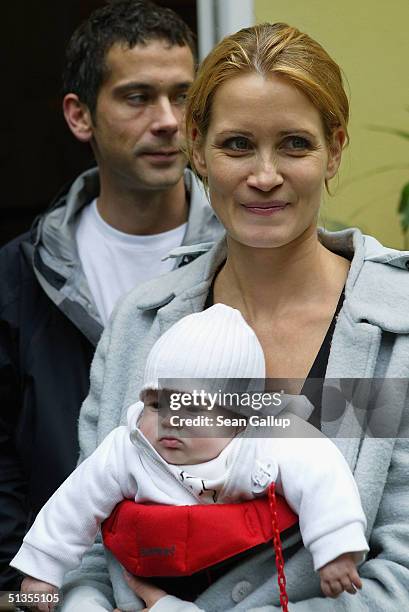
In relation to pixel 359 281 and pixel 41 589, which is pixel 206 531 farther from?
pixel 359 281

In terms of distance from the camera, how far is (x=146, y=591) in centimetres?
226

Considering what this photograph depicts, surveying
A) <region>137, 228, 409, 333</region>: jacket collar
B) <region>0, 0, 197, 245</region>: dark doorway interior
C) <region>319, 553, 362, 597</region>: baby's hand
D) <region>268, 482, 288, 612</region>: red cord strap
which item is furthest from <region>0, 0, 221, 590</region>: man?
<region>0, 0, 197, 245</region>: dark doorway interior

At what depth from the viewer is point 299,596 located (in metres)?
2.20

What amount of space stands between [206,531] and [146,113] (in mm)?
1843

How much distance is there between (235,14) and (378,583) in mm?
2167

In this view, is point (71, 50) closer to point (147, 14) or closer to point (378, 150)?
point (147, 14)

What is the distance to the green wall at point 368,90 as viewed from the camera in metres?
3.78

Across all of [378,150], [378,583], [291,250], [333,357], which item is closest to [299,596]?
[378,583]

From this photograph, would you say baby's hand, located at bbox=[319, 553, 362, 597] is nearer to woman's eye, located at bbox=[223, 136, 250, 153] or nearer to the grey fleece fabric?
the grey fleece fabric

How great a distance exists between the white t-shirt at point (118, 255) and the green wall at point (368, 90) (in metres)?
0.53

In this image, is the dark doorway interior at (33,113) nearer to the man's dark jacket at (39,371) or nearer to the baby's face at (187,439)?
the man's dark jacket at (39,371)

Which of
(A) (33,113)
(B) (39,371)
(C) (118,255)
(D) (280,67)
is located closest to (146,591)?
(D) (280,67)

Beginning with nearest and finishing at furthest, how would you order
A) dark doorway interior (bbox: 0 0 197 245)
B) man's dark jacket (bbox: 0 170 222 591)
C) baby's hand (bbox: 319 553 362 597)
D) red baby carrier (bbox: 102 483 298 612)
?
baby's hand (bbox: 319 553 362 597)
red baby carrier (bbox: 102 483 298 612)
man's dark jacket (bbox: 0 170 222 591)
dark doorway interior (bbox: 0 0 197 245)

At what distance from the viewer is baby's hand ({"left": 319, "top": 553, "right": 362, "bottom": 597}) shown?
203 cm
